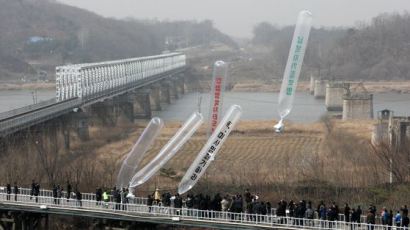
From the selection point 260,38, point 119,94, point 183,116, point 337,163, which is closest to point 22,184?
point 337,163

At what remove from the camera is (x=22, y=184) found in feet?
75.0

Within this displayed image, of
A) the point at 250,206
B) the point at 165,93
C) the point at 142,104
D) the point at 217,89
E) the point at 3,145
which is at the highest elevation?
the point at 217,89

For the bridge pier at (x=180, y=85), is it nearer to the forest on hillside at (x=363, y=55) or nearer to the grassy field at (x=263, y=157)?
the forest on hillside at (x=363, y=55)

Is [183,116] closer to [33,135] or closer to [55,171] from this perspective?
[33,135]

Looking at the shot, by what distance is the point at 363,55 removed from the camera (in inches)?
4294

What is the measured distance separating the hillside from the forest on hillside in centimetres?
3067

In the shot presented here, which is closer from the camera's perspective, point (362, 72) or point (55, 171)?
point (55, 171)

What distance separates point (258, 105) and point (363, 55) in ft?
145

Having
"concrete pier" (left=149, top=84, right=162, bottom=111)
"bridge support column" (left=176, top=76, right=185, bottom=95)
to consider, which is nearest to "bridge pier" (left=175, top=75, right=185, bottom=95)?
"bridge support column" (left=176, top=76, right=185, bottom=95)

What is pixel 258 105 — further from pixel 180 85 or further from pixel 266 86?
pixel 266 86

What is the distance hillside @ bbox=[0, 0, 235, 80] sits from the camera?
112375mm

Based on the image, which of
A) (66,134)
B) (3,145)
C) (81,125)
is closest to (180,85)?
(81,125)

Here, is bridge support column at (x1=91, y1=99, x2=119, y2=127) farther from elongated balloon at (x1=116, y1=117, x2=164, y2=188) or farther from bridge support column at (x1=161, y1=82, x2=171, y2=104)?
elongated balloon at (x1=116, y1=117, x2=164, y2=188)

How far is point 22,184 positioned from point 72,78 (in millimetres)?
24835
